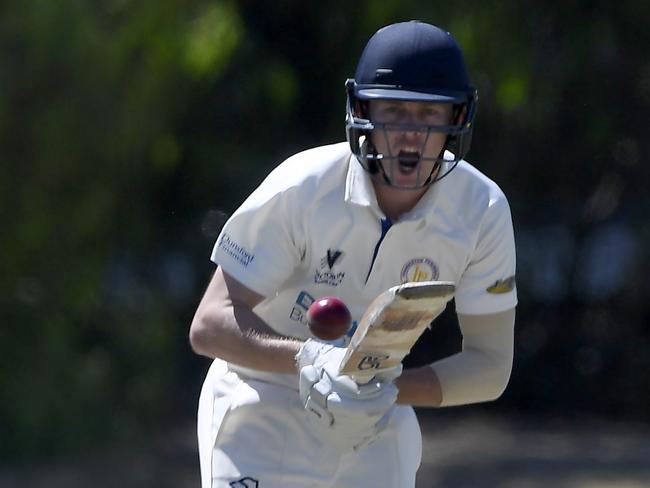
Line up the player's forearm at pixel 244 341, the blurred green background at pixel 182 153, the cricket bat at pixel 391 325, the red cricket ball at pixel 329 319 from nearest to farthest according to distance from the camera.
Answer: the cricket bat at pixel 391 325 → the red cricket ball at pixel 329 319 → the player's forearm at pixel 244 341 → the blurred green background at pixel 182 153

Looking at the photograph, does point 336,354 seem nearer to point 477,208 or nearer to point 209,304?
point 209,304

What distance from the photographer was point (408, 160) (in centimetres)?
270

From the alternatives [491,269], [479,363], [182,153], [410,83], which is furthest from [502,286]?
[182,153]

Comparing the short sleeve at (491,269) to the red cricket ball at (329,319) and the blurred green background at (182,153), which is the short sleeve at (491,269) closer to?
the red cricket ball at (329,319)

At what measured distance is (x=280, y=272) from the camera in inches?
106

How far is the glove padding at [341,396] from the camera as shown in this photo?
234 centimetres

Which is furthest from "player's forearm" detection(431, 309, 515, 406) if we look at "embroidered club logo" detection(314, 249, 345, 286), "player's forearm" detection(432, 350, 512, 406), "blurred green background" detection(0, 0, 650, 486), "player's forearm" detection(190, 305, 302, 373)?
"blurred green background" detection(0, 0, 650, 486)

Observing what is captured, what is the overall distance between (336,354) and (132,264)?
4098mm

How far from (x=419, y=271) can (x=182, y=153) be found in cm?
363

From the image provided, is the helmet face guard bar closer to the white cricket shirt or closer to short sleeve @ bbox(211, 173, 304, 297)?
the white cricket shirt

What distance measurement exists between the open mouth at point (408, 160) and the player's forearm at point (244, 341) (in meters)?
0.42

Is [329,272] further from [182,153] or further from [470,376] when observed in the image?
[182,153]

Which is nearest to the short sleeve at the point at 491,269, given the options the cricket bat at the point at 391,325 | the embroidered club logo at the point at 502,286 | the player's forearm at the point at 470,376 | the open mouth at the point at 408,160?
the embroidered club logo at the point at 502,286

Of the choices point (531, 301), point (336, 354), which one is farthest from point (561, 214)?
point (336, 354)
